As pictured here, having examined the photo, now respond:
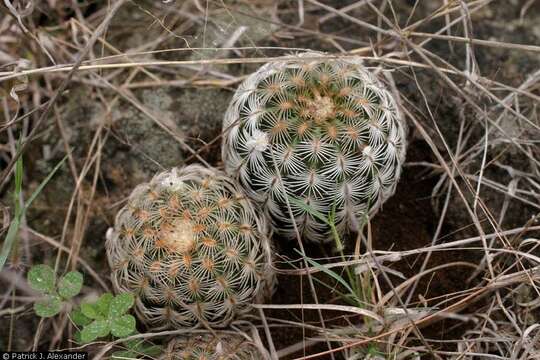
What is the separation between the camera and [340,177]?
2.10 m

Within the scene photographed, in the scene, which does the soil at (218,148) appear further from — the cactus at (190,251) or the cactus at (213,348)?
the cactus at (190,251)

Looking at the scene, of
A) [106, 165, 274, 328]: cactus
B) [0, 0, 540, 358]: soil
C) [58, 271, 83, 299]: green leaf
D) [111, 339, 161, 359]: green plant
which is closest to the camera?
[106, 165, 274, 328]: cactus

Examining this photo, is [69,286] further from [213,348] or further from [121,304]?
[213,348]

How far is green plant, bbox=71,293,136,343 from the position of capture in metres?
2.09

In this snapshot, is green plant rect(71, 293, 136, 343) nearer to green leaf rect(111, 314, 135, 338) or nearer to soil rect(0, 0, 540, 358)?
green leaf rect(111, 314, 135, 338)

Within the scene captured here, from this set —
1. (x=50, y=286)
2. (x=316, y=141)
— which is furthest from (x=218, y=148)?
(x=50, y=286)

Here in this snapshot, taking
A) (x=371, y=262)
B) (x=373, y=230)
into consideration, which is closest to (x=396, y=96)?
(x=373, y=230)

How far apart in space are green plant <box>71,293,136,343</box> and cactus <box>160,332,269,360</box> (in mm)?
155

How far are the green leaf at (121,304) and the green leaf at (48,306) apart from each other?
0.69ft

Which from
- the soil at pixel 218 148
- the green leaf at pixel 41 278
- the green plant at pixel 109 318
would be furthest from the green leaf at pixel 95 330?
the soil at pixel 218 148

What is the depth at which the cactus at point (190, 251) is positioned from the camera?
2.01 metres

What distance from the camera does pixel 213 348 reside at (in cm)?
208

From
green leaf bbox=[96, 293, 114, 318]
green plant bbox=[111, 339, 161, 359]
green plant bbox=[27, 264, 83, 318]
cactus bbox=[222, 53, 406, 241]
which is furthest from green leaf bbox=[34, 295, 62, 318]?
cactus bbox=[222, 53, 406, 241]

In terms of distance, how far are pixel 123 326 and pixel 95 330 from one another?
9 cm
